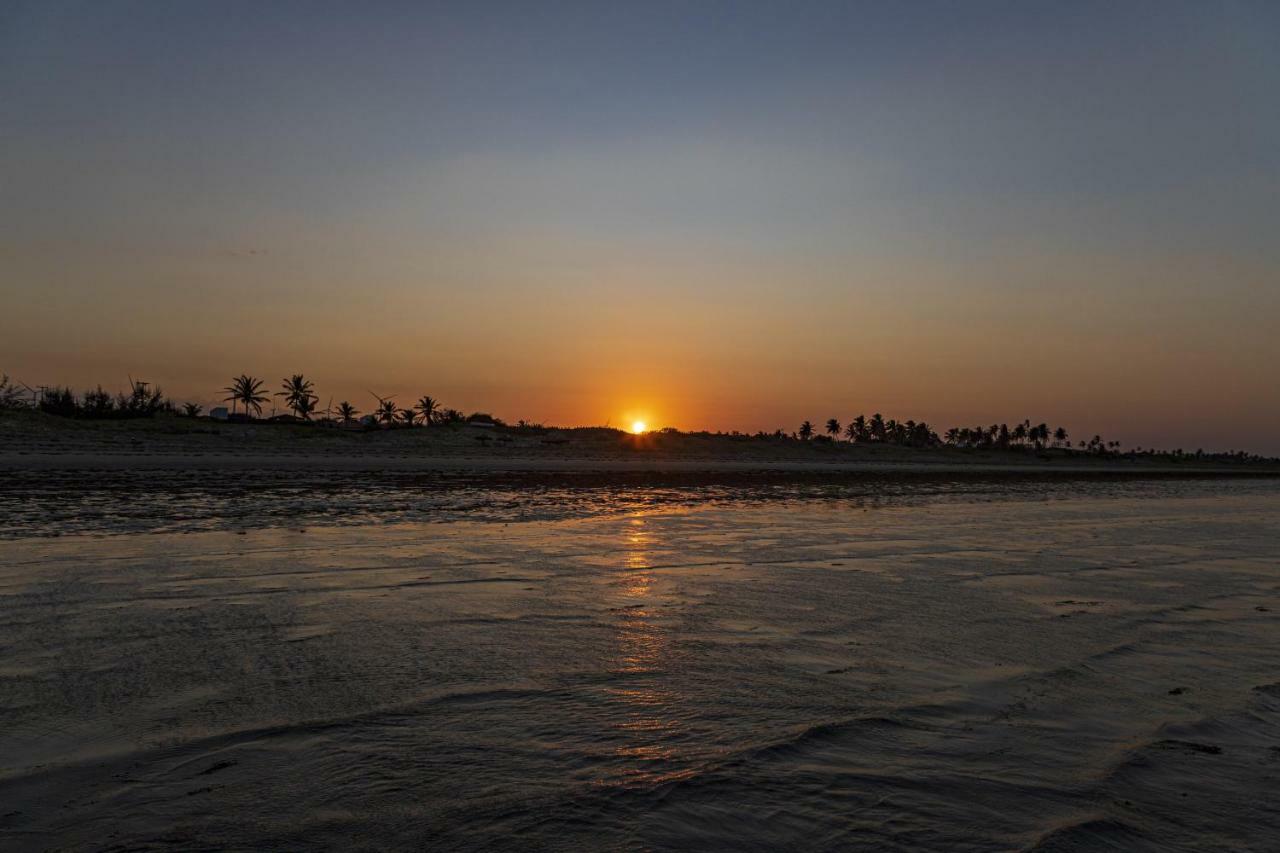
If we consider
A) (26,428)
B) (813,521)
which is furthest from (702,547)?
(26,428)

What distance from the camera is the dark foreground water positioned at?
3225mm

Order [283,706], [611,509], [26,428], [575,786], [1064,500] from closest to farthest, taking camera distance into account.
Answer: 1. [575,786]
2. [283,706]
3. [611,509]
4. [1064,500]
5. [26,428]

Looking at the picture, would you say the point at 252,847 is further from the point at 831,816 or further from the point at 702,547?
the point at 702,547

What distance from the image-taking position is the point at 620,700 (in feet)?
15.6

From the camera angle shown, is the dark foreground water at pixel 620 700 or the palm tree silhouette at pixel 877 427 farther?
the palm tree silhouette at pixel 877 427

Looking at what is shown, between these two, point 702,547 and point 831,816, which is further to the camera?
point 702,547

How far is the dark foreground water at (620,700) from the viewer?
10.6 feet

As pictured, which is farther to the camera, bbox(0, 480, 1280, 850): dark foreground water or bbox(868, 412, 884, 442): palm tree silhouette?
bbox(868, 412, 884, 442): palm tree silhouette

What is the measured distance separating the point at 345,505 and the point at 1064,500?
22.8 metres

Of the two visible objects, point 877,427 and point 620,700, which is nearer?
point 620,700

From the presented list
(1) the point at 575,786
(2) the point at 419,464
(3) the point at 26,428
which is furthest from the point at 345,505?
(3) the point at 26,428

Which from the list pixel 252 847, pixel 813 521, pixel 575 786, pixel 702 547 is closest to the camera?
pixel 252 847

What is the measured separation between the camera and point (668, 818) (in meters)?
3.23

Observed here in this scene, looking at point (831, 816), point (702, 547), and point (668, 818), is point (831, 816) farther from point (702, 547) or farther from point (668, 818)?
point (702, 547)
